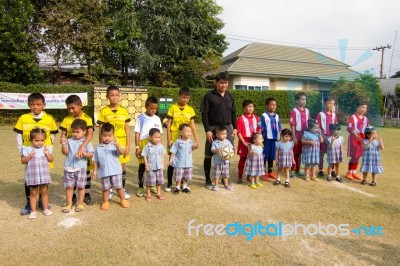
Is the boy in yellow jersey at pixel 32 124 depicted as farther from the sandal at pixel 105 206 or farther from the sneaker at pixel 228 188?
the sneaker at pixel 228 188

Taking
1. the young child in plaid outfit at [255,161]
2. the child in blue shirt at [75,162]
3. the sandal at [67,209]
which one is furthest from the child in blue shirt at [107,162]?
the young child in plaid outfit at [255,161]

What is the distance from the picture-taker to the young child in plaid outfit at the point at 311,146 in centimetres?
551

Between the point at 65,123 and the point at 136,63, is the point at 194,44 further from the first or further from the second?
the point at 65,123

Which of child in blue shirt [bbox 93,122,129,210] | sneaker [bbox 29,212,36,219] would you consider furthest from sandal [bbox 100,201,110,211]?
sneaker [bbox 29,212,36,219]

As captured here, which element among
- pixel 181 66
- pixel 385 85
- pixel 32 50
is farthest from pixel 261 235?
pixel 385 85

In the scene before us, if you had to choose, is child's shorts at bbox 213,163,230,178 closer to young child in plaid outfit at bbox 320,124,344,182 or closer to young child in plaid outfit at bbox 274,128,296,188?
A: young child in plaid outfit at bbox 274,128,296,188

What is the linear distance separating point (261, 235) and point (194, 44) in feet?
58.8

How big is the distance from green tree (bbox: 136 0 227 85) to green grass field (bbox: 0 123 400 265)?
49.2 ft

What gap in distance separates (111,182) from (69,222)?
73 cm

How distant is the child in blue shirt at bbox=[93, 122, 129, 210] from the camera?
13.1ft

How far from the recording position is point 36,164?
3699mm

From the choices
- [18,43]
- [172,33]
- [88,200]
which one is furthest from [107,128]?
[172,33]

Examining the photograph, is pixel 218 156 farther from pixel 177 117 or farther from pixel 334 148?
pixel 334 148

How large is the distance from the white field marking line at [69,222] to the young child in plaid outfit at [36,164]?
0.32 meters
